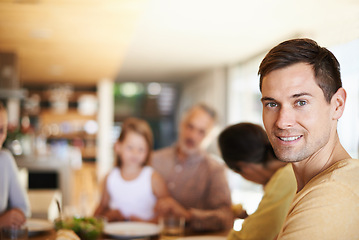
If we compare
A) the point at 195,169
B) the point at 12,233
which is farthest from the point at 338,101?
the point at 195,169

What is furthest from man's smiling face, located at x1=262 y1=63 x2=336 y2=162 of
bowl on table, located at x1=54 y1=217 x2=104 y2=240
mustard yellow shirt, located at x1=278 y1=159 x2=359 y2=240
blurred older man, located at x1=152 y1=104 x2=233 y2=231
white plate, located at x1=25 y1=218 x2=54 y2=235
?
blurred older man, located at x1=152 y1=104 x2=233 y2=231

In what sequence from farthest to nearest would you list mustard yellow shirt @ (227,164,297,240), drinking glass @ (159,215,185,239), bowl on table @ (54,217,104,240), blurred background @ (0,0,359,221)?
blurred background @ (0,0,359,221)
drinking glass @ (159,215,185,239)
bowl on table @ (54,217,104,240)
mustard yellow shirt @ (227,164,297,240)

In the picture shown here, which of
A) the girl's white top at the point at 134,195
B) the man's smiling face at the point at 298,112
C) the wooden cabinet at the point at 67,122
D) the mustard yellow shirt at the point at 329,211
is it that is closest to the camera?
the mustard yellow shirt at the point at 329,211

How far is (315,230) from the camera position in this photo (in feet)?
2.90

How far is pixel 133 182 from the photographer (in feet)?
8.09

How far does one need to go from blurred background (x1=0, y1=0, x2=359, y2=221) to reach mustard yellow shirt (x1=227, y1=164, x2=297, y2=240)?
1.38 feet

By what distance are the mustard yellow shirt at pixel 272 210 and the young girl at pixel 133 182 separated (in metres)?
0.93

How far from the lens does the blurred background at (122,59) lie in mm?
3287

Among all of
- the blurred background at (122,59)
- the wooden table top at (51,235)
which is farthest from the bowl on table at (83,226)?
the blurred background at (122,59)

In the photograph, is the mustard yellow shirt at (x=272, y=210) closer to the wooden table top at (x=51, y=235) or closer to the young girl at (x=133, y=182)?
the wooden table top at (x=51, y=235)

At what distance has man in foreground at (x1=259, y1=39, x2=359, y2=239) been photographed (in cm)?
→ 93

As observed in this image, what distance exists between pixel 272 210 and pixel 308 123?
22.9 inches

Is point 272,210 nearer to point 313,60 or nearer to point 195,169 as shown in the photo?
point 313,60

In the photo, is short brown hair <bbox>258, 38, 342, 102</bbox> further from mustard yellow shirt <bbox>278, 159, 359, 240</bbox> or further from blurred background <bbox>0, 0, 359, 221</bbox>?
blurred background <bbox>0, 0, 359, 221</bbox>
